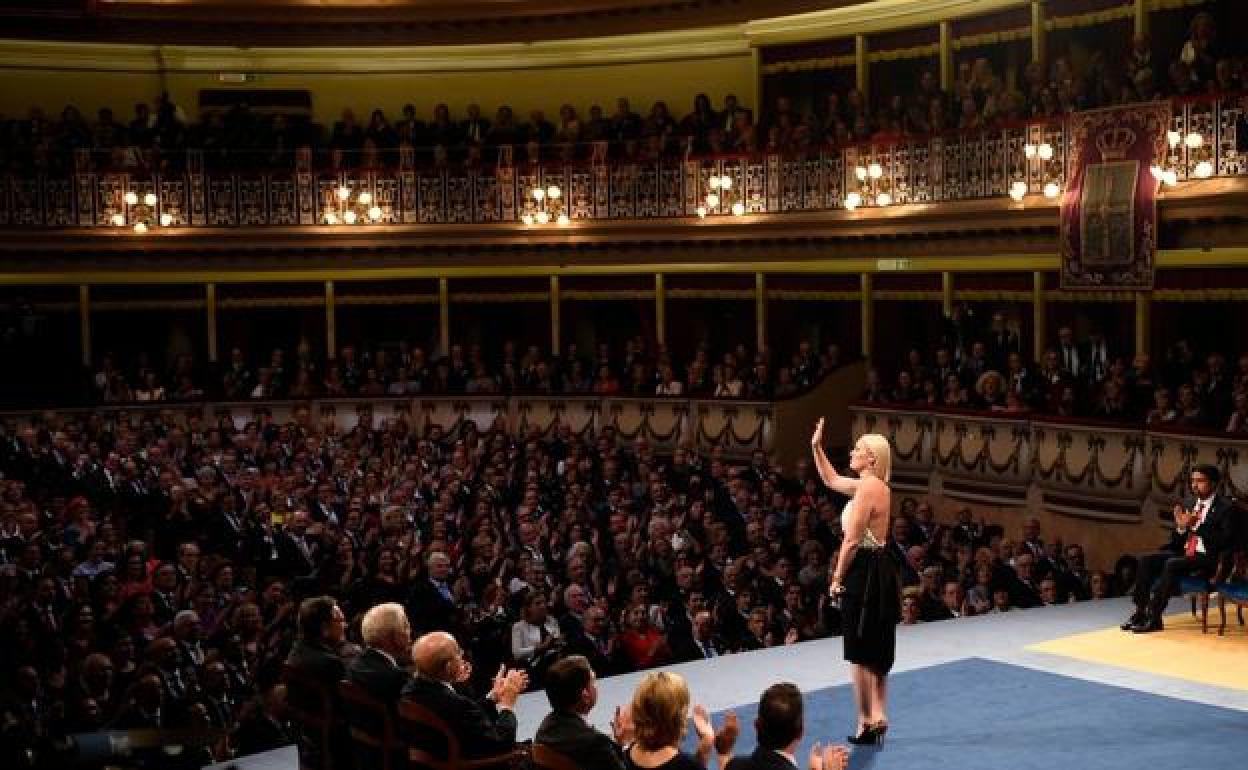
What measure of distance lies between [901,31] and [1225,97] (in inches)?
317

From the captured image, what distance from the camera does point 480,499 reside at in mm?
15977

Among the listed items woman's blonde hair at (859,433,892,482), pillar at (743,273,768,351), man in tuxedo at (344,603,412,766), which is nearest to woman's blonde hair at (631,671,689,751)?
man in tuxedo at (344,603,412,766)

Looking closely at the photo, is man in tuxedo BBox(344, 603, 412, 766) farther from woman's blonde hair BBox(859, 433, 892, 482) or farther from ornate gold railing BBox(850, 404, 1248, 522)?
ornate gold railing BBox(850, 404, 1248, 522)

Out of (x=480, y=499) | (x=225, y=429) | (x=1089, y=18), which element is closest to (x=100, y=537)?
(x=480, y=499)

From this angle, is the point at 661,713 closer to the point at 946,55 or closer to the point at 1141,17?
the point at 1141,17

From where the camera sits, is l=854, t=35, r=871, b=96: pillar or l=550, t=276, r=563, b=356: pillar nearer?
l=854, t=35, r=871, b=96: pillar

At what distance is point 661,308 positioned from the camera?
25578 millimetres

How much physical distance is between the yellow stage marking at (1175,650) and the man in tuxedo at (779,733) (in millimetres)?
4584

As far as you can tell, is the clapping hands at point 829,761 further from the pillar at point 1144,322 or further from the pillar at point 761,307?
the pillar at point 761,307

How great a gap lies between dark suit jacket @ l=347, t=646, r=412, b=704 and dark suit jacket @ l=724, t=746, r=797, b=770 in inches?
68.9

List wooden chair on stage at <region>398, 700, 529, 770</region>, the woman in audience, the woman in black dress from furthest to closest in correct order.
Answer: the woman in black dress
wooden chair on stage at <region>398, 700, 529, 770</region>
the woman in audience

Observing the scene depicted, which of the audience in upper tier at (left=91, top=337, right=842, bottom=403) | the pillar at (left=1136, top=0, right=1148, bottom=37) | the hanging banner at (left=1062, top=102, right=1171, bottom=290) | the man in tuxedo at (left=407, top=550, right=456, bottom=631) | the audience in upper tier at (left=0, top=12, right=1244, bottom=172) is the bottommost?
the man in tuxedo at (left=407, top=550, right=456, bottom=631)

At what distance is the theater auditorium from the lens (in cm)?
868

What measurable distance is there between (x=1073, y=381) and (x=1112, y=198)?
7.18 ft
